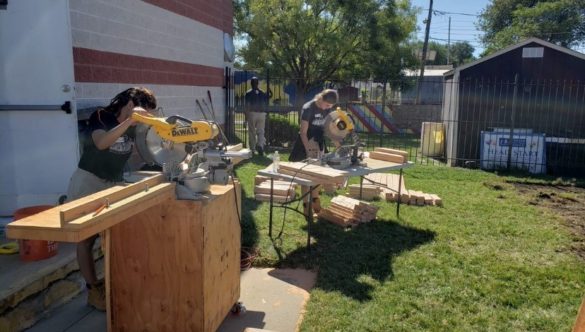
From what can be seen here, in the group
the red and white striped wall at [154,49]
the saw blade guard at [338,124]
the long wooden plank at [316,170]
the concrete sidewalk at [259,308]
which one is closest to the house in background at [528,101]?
the red and white striped wall at [154,49]

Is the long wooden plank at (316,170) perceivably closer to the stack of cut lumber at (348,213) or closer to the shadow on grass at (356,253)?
the shadow on grass at (356,253)

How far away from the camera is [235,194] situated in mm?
3969

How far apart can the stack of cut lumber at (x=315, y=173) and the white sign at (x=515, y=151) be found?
23.8ft

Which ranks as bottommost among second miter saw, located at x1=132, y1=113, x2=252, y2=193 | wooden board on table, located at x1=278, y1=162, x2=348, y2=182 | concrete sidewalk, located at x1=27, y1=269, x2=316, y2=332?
concrete sidewalk, located at x1=27, y1=269, x2=316, y2=332

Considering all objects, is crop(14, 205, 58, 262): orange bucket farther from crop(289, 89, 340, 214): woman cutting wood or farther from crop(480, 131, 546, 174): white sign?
crop(480, 131, 546, 174): white sign

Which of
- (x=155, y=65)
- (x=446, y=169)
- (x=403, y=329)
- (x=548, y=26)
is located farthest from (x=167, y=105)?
(x=548, y=26)

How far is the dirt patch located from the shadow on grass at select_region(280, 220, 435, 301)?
1.99m

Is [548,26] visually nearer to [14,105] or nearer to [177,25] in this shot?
[177,25]

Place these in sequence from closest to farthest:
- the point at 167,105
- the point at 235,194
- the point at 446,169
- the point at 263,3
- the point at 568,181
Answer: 1. the point at 235,194
2. the point at 167,105
3. the point at 568,181
4. the point at 446,169
5. the point at 263,3

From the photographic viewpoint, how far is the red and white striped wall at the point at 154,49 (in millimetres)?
5617

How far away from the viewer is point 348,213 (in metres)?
6.72

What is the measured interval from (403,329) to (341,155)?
2.75 meters

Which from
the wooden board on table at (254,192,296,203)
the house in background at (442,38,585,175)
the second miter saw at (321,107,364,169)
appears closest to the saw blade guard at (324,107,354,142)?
the second miter saw at (321,107,364,169)

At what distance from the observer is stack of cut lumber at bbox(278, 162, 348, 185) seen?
5.47 metres
